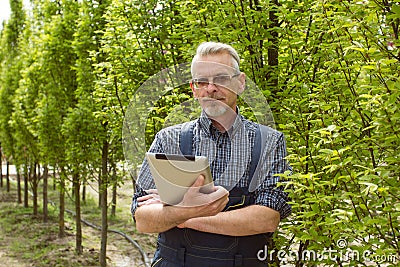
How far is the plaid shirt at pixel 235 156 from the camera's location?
2410 mm

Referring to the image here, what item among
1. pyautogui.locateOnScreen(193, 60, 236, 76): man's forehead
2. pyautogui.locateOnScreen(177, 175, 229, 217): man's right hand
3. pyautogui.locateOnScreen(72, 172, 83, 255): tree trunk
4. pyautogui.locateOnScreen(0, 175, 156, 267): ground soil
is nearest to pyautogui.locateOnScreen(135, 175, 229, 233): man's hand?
pyautogui.locateOnScreen(177, 175, 229, 217): man's right hand

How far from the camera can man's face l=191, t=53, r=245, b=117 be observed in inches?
92.9

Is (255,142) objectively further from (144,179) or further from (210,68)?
(144,179)

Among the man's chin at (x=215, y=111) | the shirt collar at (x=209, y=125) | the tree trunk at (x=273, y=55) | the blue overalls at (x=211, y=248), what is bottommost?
the blue overalls at (x=211, y=248)

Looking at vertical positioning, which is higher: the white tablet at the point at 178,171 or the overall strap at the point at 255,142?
the overall strap at the point at 255,142

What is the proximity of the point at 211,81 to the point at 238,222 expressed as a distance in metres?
0.64

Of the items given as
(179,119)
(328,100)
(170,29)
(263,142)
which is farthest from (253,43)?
(170,29)

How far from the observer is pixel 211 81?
235 cm

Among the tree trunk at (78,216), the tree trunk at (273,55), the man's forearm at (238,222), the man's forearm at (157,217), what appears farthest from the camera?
the tree trunk at (78,216)

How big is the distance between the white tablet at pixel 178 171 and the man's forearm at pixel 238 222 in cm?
24

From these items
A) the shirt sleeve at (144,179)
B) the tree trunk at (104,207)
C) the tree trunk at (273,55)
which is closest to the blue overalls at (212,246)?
the shirt sleeve at (144,179)

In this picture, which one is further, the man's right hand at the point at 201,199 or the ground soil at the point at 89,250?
the ground soil at the point at 89,250

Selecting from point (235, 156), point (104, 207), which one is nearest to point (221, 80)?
point (235, 156)

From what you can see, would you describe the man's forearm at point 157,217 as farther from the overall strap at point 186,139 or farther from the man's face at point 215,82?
the man's face at point 215,82
